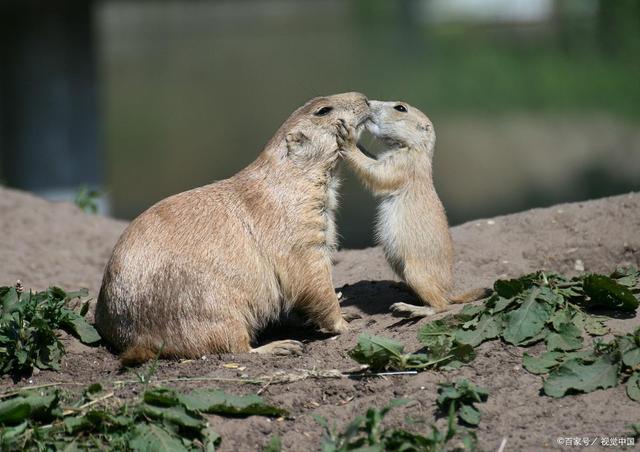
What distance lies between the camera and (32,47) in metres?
13.9

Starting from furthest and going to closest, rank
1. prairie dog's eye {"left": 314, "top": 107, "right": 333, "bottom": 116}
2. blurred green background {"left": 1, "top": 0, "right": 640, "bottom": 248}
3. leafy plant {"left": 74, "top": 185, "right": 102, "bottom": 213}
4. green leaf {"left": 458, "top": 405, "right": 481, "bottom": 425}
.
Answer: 1. blurred green background {"left": 1, "top": 0, "right": 640, "bottom": 248}
2. leafy plant {"left": 74, "top": 185, "right": 102, "bottom": 213}
3. prairie dog's eye {"left": 314, "top": 107, "right": 333, "bottom": 116}
4. green leaf {"left": 458, "top": 405, "right": 481, "bottom": 425}

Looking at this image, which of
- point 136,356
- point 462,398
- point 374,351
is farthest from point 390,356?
point 136,356

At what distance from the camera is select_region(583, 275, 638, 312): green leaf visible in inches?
209

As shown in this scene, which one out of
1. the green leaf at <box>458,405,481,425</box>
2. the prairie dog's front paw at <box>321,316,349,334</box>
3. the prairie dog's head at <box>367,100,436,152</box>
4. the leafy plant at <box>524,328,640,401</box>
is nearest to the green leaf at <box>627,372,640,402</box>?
the leafy plant at <box>524,328,640,401</box>

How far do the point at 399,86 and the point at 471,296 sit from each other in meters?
A: 18.6

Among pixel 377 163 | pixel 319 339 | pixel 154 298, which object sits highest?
pixel 377 163

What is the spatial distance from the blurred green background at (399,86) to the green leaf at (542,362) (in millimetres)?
9654

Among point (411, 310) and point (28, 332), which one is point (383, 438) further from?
point (28, 332)

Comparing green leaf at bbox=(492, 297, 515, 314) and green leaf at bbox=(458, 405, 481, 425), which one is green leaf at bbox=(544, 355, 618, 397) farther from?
green leaf at bbox=(492, 297, 515, 314)

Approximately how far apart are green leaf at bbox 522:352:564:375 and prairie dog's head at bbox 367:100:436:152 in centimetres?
211

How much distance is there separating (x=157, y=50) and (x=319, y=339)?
96.4 ft

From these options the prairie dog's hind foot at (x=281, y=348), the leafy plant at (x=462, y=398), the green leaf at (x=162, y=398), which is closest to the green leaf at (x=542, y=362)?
the leafy plant at (x=462, y=398)

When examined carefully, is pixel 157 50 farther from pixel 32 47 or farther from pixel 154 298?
pixel 154 298

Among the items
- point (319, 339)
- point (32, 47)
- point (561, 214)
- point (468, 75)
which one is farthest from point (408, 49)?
point (319, 339)
